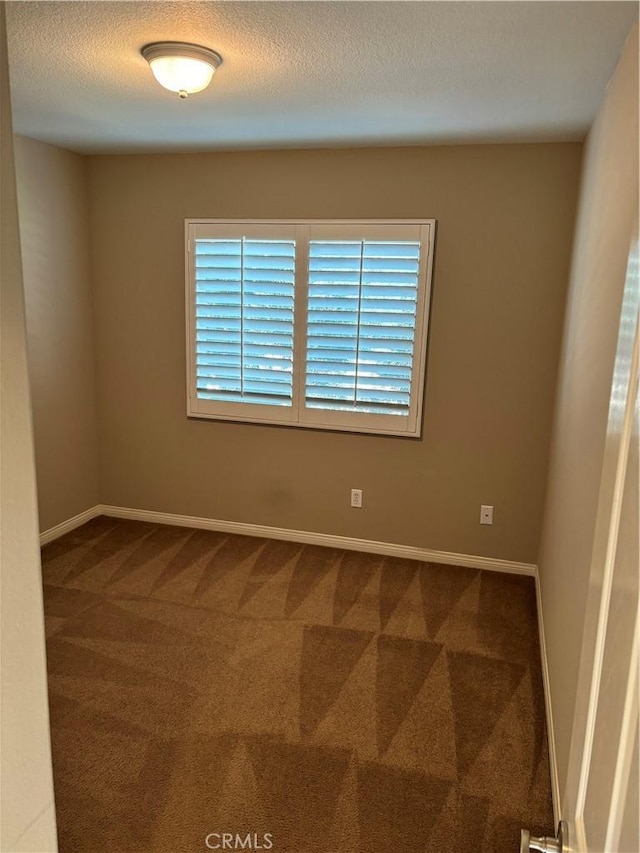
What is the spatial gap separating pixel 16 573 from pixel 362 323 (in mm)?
2962

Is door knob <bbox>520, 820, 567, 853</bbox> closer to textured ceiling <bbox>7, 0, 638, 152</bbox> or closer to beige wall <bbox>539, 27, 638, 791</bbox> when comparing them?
beige wall <bbox>539, 27, 638, 791</bbox>

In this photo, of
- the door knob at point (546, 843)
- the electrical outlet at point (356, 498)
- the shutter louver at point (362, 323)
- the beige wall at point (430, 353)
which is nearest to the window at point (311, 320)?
the shutter louver at point (362, 323)

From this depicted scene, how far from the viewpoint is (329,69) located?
231 centimetres

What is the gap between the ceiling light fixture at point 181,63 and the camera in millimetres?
2156

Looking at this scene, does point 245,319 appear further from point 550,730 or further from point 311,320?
point 550,730

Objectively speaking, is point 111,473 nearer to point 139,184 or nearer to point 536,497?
point 139,184

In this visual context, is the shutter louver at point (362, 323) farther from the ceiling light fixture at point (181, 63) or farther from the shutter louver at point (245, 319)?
the ceiling light fixture at point (181, 63)

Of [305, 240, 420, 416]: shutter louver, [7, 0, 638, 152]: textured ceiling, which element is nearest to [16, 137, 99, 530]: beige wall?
[7, 0, 638, 152]: textured ceiling

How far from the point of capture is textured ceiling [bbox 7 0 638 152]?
1.88 metres

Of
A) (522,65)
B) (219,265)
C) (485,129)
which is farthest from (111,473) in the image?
(522,65)

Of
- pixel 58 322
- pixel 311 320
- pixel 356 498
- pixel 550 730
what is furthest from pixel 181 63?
pixel 550 730

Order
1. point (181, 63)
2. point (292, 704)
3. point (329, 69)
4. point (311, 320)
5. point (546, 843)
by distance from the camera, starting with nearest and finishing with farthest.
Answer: point (546, 843)
point (181, 63)
point (329, 69)
point (292, 704)
point (311, 320)

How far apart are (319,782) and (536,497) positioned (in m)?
2.22

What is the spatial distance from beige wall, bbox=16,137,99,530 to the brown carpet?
59cm
